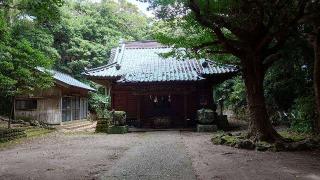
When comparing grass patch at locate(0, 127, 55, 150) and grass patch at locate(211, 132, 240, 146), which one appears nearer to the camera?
grass patch at locate(211, 132, 240, 146)

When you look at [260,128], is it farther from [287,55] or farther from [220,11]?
[287,55]

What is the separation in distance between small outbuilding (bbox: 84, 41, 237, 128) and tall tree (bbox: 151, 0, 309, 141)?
744cm

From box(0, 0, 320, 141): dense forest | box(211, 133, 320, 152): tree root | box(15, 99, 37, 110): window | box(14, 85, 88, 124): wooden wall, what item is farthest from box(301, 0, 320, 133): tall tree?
box(15, 99, 37, 110): window

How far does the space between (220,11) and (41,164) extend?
25.6 ft

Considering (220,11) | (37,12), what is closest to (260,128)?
(220,11)

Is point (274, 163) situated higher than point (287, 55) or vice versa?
point (287, 55)

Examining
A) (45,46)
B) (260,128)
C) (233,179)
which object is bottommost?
(233,179)

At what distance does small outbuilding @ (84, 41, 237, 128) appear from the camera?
2105cm

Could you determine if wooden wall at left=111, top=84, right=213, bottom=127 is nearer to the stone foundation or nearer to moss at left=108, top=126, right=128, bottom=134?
moss at left=108, top=126, right=128, bottom=134

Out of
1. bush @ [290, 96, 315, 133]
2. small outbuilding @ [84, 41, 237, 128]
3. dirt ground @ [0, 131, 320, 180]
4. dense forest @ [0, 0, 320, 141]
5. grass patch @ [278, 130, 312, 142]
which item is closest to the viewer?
dirt ground @ [0, 131, 320, 180]

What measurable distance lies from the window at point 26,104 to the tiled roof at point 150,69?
612cm

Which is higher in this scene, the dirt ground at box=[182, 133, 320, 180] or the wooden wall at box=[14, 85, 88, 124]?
the wooden wall at box=[14, 85, 88, 124]

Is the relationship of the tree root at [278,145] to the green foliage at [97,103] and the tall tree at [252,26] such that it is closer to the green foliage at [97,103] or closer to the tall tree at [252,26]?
the tall tree at [252,26]

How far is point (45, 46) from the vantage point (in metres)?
30.1
